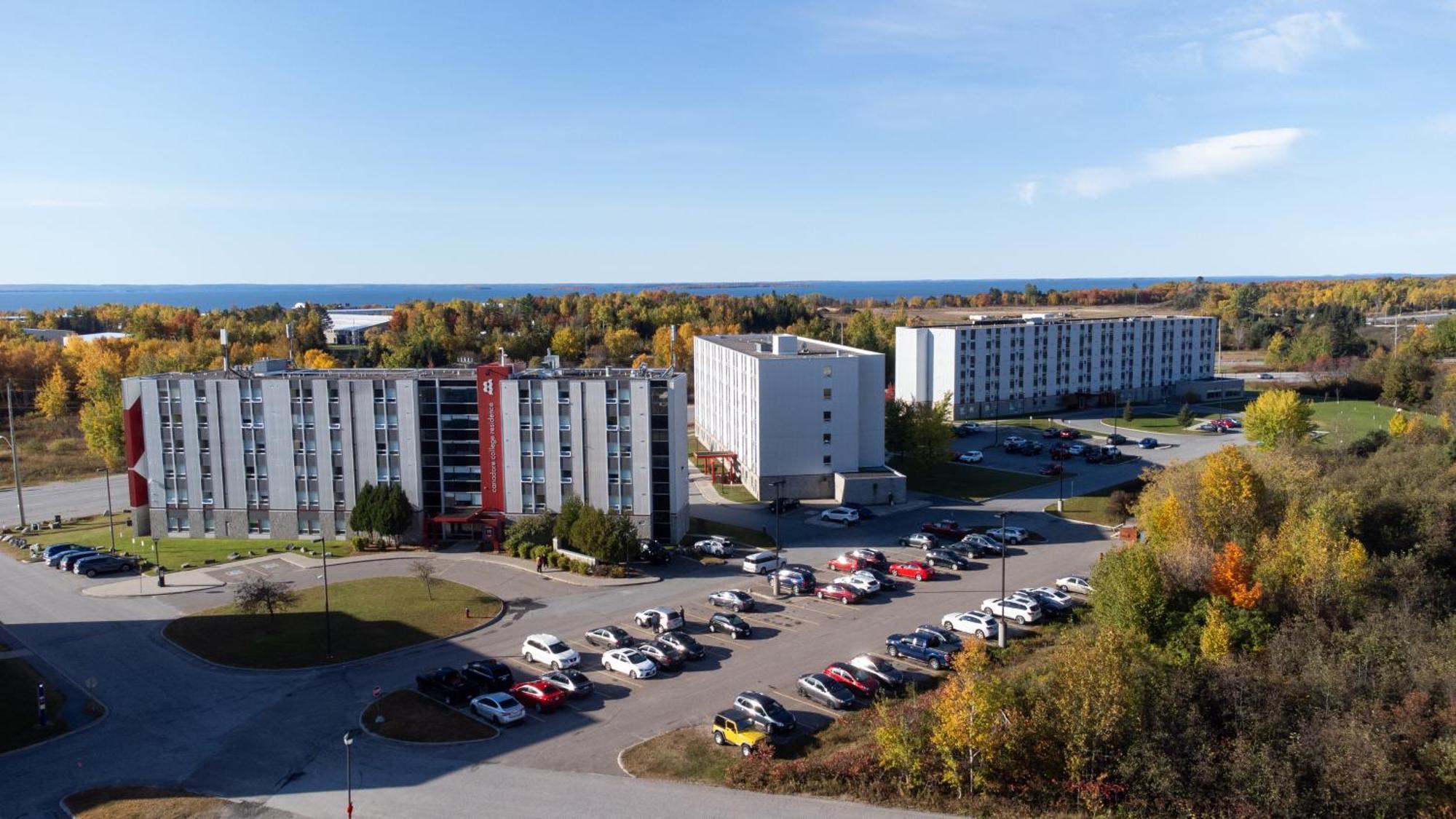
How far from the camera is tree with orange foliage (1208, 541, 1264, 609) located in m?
37.4

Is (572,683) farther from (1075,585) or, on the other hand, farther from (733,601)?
(1075,585)

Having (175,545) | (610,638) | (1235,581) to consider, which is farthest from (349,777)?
(175,545)

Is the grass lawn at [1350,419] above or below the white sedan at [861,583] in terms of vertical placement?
above

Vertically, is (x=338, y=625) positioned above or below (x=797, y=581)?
below

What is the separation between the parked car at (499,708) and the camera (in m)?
32.3

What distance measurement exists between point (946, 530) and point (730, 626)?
21.1 metres

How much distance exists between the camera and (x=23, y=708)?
34.1 meters

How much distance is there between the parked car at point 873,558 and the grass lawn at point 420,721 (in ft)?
78.5

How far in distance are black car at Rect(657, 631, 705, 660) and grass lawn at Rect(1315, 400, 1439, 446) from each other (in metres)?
53.2

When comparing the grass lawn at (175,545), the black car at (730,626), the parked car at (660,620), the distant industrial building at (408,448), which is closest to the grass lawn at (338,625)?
the parked car at (660,620)

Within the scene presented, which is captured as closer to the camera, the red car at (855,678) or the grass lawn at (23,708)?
the grass lawn at (23,708)

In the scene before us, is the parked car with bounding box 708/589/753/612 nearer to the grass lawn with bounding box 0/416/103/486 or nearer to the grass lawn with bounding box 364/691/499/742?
the grass lawn with bounding box 364/691/499/742

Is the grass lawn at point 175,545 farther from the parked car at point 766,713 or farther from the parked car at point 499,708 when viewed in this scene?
the parked car at point 766,713

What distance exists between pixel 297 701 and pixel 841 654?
2067 cm
